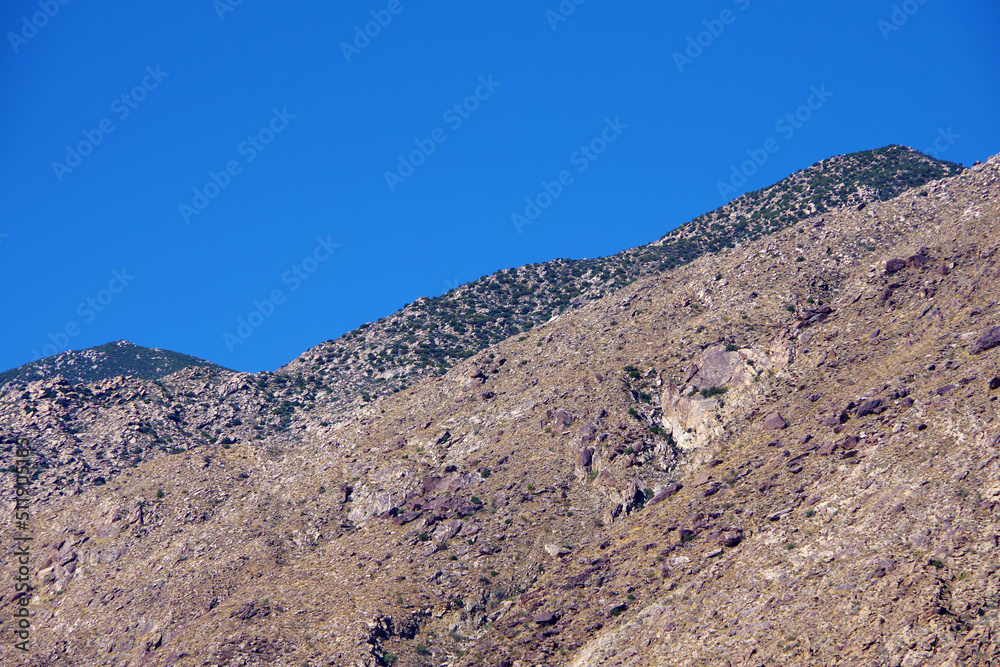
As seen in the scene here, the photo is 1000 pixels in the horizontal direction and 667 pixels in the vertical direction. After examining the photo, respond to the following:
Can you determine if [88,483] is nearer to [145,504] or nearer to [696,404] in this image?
[145,504]

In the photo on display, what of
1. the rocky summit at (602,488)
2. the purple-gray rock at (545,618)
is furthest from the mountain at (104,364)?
the purple-gray rock at (545,618)

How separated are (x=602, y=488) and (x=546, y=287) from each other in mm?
50651

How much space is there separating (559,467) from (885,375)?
20.8m

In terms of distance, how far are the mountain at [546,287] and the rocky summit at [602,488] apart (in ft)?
11.5

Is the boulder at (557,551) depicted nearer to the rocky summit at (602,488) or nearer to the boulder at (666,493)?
the rocky summit at (602,488)

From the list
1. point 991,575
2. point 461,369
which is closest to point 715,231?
point 461,369

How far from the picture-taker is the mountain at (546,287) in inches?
3792

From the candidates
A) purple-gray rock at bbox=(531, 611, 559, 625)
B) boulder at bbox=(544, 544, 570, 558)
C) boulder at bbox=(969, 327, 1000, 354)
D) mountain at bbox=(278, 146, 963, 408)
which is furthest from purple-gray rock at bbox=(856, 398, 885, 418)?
mountain at bbox=(278, 146, 963, 408)

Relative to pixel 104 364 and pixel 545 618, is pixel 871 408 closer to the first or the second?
pixel 545 618

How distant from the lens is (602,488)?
6262 cm

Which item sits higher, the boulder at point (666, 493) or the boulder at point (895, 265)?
the boulder at point (895, 265)

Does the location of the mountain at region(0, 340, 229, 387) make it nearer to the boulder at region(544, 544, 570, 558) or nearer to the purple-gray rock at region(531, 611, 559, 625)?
the boulder at region(544, 544, 570, 558)

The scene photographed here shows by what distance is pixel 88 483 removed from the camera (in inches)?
3145

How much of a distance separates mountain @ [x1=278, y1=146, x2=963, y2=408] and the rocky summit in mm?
3516
